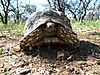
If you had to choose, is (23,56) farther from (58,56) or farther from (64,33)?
(64,33)

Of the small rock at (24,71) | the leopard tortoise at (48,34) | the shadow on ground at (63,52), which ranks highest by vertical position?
the leopard tortoise at (48,34)

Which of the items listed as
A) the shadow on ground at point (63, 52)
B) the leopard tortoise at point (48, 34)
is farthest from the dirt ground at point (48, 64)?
the leopard tortoise at point (48, 34)

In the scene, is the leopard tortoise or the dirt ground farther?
the leopard tortoise

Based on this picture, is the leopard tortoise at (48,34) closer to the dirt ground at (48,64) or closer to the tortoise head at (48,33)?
the tortoise head at (48,33)

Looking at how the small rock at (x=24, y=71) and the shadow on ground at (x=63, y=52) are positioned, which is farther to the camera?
the shadow on ground at (x=63, y=52)

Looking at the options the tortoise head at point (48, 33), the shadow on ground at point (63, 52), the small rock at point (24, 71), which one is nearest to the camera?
the small rock at point (24, 71)

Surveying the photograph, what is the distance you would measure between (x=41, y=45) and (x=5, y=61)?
2.02 feet

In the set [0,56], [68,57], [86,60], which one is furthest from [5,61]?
[86,60]

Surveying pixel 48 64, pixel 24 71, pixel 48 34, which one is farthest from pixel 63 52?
pixel 24 71

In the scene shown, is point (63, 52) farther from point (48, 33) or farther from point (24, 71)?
point (24, 71)

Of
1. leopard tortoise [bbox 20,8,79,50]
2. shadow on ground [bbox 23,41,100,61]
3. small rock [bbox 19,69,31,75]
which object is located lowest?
small rock [bbox 19,69,31,75]

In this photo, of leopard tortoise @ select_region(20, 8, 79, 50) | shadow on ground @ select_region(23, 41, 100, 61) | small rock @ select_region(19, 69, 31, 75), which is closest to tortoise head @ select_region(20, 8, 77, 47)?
leopard tortoise @ select_region(20, 8, 79, 50)

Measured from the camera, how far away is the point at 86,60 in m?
2.30

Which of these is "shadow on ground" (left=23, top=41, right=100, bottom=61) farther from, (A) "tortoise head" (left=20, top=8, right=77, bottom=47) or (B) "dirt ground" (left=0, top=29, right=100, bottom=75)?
(A) "tortoise head" (left=20, top=8, right=77, bottom=47)
